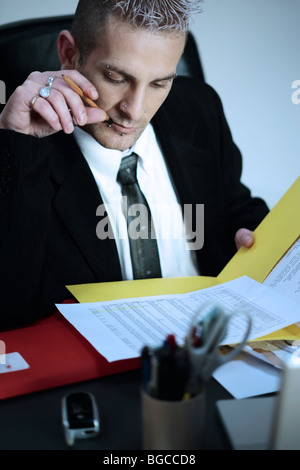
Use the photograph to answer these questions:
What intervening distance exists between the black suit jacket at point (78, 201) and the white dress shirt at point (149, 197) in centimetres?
3

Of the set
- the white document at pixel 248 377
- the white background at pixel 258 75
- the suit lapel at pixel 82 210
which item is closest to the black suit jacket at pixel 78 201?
the suit lapel at pixel 82 210

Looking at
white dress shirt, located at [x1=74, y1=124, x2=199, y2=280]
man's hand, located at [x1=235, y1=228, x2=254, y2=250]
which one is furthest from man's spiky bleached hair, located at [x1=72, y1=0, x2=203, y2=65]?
man's hand, located at [x1=235, y1=228, x2=254, y2=250]

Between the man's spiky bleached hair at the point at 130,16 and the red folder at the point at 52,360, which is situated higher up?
the man's spiky bleached hair at the point at 130,16

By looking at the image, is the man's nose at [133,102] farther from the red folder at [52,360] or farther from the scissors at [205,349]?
the scissors at [205,349]

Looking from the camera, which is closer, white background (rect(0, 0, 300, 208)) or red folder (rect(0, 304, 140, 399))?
red folder (rect(0, 304, 140, 399))

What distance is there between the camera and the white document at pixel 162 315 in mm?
713

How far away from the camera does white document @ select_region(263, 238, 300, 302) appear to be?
0.89 meters

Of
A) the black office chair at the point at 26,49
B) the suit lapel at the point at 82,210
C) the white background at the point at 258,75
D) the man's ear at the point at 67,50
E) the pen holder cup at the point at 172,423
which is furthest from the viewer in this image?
the white background at the point at 258,75

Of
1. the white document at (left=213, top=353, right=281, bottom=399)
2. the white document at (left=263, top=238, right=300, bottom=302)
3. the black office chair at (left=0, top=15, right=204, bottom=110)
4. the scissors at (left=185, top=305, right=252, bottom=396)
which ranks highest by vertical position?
the black office chair at (left=0, top=15, right=204, bottom=110)

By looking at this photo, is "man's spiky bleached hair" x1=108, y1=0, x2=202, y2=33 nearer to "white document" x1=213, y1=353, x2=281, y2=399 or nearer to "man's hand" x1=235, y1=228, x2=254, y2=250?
"man's hand" x1=235, y1=228, x2=254, y2=250

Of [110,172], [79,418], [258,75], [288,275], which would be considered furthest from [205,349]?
[258,75]

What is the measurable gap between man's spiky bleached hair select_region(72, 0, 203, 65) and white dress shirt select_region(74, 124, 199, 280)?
23 cm

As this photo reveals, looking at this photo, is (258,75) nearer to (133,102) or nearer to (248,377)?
(133,102)

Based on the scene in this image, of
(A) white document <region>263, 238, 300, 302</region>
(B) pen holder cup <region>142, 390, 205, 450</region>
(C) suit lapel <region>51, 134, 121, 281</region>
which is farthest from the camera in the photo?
(C) suit lapel <region>51, 134, 121, 281</region>
